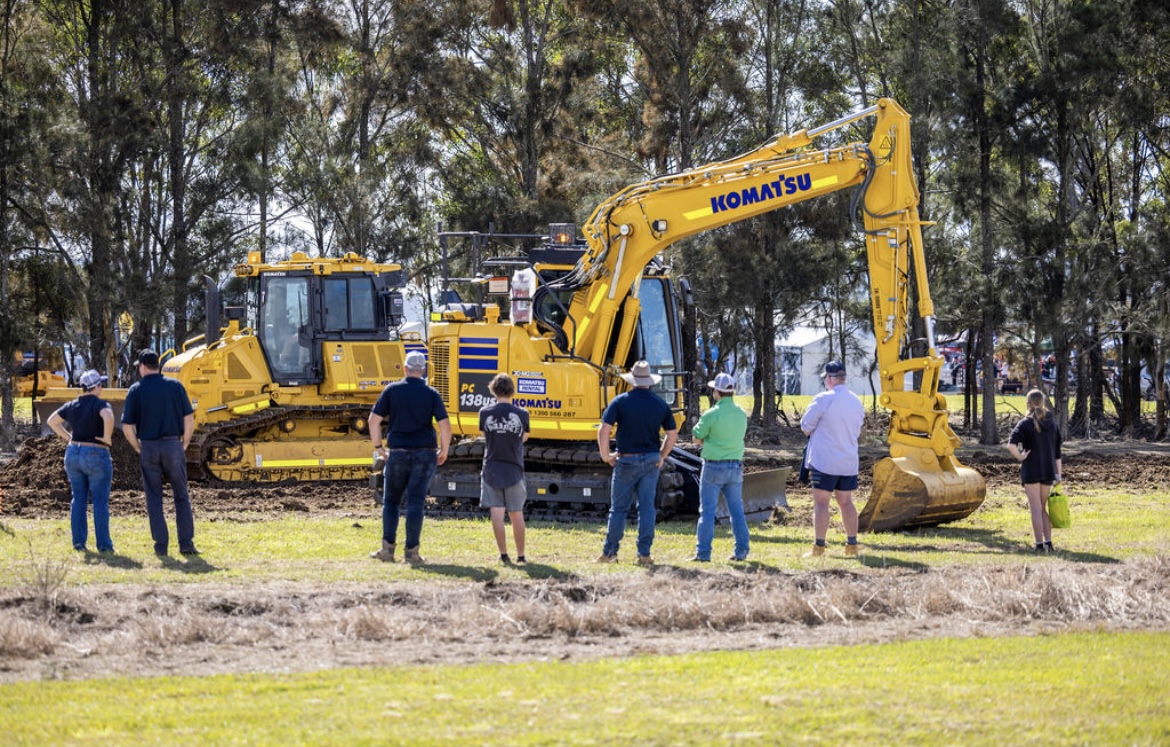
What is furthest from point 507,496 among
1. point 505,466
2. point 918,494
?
point 918,494

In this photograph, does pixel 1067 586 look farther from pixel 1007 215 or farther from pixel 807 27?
pixel 807 27

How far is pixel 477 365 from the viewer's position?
19.9 metres

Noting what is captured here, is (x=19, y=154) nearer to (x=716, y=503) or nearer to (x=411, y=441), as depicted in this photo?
(x=411, y=441)

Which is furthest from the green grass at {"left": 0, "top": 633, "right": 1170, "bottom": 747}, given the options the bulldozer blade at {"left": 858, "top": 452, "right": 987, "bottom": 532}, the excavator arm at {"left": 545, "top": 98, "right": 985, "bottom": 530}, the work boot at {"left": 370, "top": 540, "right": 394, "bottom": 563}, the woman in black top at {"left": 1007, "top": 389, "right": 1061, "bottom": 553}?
the excavator arm at {"left": 545, "top": 98, "right": 985, "bottom": 530}

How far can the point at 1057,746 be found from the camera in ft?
24.6

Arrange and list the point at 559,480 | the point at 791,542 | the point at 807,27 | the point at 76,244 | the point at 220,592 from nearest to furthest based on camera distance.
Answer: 1. the point at 220,592
2. the point at 791,542
3. the point at 559,480
4. the point at 76,244
5. the point at 807,27

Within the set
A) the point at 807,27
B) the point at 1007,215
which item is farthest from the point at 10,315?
the point at 1007,215

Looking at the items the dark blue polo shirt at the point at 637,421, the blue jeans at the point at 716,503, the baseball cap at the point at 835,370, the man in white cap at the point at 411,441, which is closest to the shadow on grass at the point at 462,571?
the man in white cap at the point at 411,441

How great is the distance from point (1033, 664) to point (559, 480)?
995cm

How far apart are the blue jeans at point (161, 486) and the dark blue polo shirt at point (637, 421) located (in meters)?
4.08

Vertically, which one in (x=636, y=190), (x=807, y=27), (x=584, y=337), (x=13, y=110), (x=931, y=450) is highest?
(x=807, y=27)

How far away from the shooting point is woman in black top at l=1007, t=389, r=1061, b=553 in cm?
1529

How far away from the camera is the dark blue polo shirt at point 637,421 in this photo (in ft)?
46.8

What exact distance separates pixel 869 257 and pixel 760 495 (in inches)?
128
